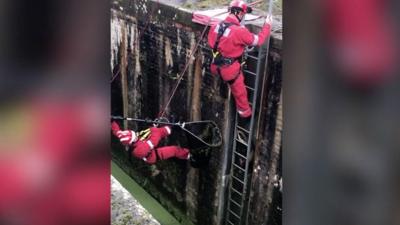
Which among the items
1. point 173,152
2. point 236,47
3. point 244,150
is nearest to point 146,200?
point 173,152

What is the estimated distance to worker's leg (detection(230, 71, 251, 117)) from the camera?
544 cm

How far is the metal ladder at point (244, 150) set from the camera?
529 cm

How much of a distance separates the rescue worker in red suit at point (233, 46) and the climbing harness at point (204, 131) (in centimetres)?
55

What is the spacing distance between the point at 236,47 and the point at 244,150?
1104mm

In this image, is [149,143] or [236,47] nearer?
[236,47]

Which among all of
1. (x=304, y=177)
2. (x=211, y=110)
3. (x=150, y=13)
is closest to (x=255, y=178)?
(x=211, y=110)

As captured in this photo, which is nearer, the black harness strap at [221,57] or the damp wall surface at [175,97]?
the black harness strap at [221,57]

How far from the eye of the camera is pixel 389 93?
0.59 metres

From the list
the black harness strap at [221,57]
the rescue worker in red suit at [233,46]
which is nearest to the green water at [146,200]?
the rescue worker in red suit at [233,46]

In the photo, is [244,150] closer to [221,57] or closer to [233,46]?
[221,57]

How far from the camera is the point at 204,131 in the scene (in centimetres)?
620

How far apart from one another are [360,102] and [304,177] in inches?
5.3

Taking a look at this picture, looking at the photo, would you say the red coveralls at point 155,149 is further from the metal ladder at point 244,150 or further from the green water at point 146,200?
the green water at point 146,200

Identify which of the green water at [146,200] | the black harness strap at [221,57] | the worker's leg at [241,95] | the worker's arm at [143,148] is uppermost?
the black harness strap at [221,57]
